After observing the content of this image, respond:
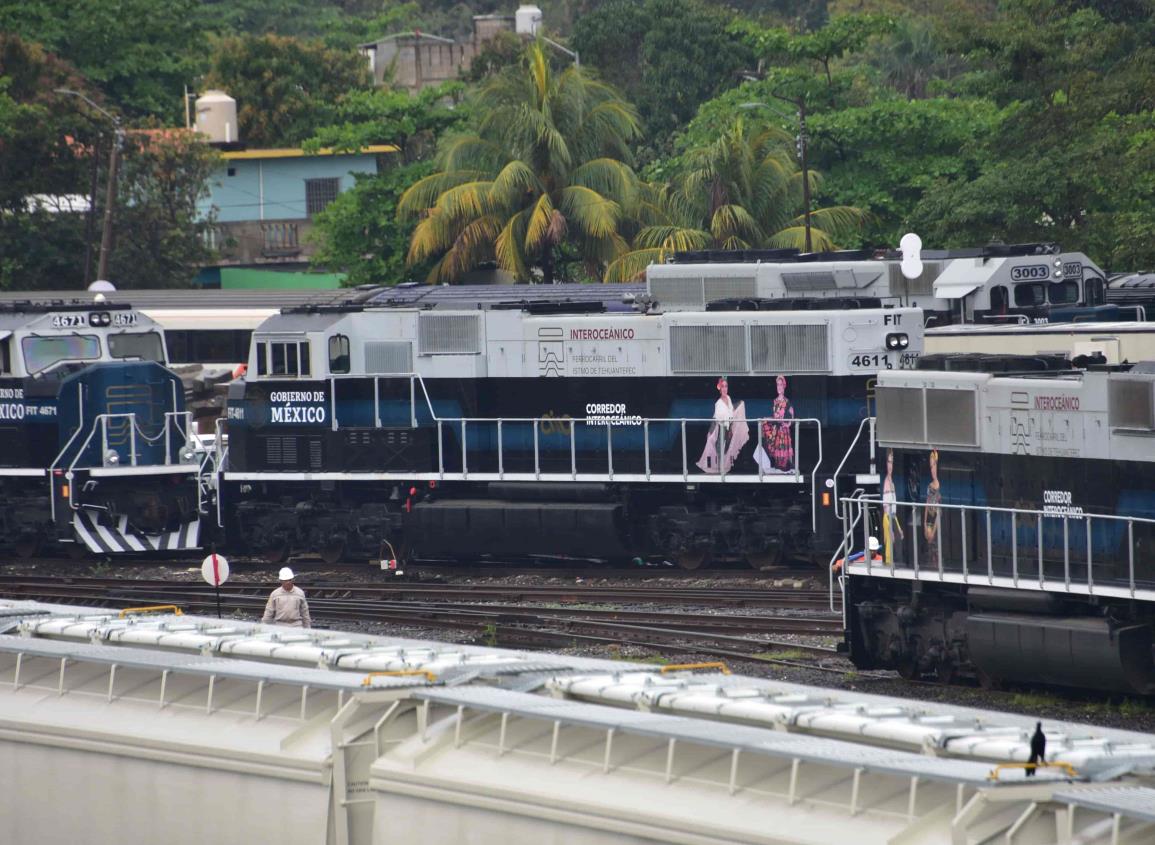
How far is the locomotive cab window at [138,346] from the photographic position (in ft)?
78.5


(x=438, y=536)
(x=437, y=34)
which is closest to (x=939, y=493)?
(x=438, y=536)

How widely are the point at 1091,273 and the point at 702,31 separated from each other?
34.5 m

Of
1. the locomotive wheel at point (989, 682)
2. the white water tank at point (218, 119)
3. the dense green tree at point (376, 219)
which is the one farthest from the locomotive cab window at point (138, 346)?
the white water tank at point (218, 119)

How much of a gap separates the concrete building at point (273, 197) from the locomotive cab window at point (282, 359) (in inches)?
1058

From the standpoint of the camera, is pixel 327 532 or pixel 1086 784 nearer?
pixel 1086 784

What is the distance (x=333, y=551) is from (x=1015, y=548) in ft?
37.3

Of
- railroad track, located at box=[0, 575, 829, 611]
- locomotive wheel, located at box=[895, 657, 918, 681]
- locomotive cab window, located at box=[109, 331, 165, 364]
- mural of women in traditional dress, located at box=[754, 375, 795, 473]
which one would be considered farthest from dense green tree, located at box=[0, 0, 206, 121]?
locomotive wheel, located at box=[895, 657, 918, 681]

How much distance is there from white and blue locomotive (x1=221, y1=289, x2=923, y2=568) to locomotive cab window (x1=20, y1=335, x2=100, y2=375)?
7.78ft

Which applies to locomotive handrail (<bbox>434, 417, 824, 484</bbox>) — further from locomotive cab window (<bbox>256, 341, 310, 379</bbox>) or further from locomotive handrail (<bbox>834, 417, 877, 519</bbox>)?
locomotive cab window (<bbox>256, 341, 310, 379</bbox>)

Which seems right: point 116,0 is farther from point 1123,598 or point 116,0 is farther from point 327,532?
point 1123,598

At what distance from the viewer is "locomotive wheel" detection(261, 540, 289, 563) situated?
23.0m

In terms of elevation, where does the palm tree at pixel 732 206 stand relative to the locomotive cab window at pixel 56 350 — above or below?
above

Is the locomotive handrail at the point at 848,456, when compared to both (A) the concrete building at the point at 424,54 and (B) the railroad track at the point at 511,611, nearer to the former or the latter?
(B) the railroad track at the point at 511,611

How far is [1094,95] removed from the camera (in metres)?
29.7
